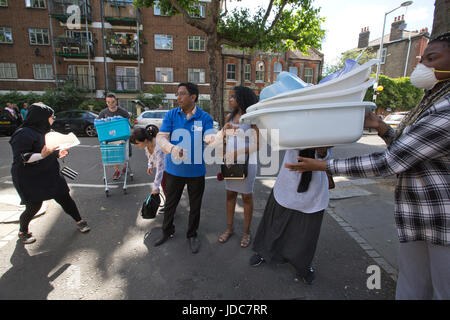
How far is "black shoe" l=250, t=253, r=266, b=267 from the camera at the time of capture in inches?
105

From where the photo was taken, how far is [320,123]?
4.32 feet

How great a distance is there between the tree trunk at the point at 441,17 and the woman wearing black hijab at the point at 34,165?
6.43 metres

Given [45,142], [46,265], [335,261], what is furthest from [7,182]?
[335,261]

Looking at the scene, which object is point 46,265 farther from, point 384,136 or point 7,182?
point 7,182

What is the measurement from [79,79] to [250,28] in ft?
57.6

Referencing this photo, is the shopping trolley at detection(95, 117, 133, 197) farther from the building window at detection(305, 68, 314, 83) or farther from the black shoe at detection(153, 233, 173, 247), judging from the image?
the building window at detection(305, 68, 314, 83)

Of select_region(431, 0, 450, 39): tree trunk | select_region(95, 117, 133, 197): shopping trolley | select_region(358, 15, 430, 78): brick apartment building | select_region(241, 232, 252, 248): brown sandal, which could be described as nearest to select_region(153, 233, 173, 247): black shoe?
select_region(241, 232, 252, 248): brown sandal

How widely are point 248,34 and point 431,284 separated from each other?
42.4 ft

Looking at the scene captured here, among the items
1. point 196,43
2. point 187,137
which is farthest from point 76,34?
point 187,137

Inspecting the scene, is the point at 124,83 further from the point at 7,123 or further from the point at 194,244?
the point at 194,244

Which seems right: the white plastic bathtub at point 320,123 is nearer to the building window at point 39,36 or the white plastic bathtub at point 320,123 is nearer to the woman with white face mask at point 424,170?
the woman with white face mask at point 424,170

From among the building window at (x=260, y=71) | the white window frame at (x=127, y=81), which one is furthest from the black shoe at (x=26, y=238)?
the building window at (x=260, y=71)

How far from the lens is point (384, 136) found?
1.75m

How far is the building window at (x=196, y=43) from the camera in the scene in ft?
73.3
